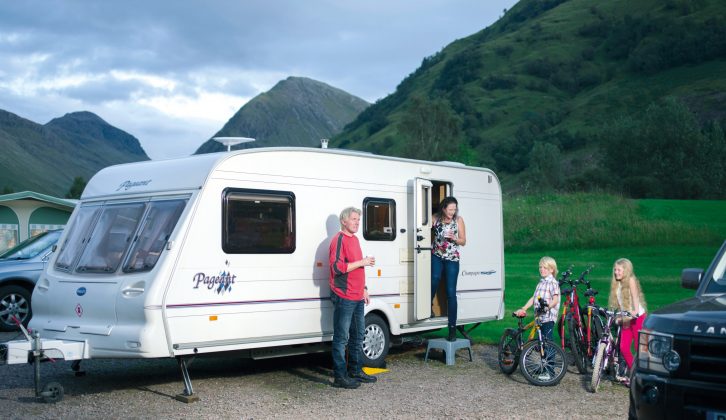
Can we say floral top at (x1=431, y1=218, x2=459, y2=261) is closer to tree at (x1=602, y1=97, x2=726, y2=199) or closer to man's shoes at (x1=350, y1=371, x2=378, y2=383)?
man's shoes at (x1=350, y1=371, x2=378, y2=383)

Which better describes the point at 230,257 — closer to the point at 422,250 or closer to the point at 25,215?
the point at 422,250

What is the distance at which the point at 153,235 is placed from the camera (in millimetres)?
8773

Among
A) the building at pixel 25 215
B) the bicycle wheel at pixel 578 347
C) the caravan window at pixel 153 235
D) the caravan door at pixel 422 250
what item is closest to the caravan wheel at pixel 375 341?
the caravan door at pixel 422 250

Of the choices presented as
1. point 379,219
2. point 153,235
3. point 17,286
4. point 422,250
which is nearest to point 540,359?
point 422,250

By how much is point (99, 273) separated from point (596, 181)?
66.3m

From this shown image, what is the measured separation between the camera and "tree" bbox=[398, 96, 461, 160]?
91.4 metres

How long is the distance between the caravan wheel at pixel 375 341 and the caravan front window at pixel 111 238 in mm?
3312

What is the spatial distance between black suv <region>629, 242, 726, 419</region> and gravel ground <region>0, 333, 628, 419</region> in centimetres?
268

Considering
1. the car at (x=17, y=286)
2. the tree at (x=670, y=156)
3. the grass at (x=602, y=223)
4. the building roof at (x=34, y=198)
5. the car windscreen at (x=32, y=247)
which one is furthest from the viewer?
the tree at (x=670, y=156)

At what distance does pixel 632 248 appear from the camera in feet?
111

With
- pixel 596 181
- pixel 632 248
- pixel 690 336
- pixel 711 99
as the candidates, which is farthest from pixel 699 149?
pixel 690 336

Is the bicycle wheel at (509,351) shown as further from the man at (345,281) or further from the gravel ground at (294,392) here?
the man at (345,281)

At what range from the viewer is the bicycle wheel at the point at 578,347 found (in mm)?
9938

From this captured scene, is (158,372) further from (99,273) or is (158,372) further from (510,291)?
(510,291)
